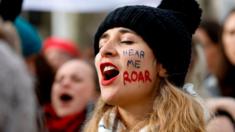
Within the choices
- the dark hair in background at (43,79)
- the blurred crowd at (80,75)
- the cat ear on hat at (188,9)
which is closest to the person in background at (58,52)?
the blurred crowd at (80,75)

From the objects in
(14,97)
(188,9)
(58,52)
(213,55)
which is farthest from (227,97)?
(14,97)

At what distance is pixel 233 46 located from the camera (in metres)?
6.08

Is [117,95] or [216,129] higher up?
[117,95]

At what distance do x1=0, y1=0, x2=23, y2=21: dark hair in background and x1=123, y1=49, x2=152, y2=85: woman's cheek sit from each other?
134 centimetres

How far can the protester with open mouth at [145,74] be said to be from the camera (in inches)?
157

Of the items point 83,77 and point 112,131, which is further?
point 83,77

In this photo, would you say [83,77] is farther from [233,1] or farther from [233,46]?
[233,1]

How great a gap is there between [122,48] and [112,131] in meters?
0.44

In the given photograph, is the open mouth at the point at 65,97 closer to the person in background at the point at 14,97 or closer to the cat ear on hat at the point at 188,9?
the cat ear on hat at the point at 188,9

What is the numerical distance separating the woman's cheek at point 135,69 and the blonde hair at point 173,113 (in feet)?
0.41

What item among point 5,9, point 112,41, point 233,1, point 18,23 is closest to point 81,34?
point 233,1

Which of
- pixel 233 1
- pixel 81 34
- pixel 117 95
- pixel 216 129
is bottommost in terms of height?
pixel 81 34

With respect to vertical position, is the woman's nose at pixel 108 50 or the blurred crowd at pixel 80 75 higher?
the woman's nose at pixel 108 50

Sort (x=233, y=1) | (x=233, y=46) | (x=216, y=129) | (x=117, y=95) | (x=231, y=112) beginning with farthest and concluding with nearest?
1. (x=233, y=1)
2. (x=233, y=46)
3. (x=231, y=112)
4. (x=216, y=129)
5. (x=117, y=95)
